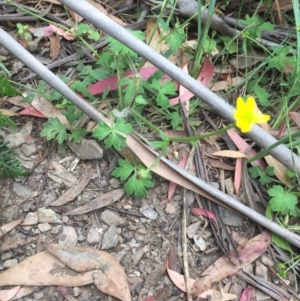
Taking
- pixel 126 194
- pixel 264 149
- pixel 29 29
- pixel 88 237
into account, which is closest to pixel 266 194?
pixel 264 149

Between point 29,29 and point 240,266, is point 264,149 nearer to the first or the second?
point 240,266

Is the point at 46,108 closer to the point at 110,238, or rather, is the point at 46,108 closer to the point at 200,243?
the point at 110,238

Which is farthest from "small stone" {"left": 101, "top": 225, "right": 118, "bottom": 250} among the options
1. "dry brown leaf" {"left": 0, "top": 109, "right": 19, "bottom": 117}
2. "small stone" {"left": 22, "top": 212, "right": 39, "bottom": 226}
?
"dry brown leaf" {"left": 0, "top": 109, "right": 19, "bottom": 117}

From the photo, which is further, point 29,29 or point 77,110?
point 29,29

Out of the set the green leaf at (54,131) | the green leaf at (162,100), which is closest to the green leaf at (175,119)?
the green leaf at (162,100)

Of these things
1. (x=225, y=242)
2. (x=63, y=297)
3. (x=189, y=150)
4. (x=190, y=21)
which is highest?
(x=190, y=21)

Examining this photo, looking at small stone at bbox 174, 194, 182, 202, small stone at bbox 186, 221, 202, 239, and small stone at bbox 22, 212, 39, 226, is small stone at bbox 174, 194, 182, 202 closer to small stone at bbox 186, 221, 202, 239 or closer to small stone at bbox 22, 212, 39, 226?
small stone at bbox 186, 221, 202, 239

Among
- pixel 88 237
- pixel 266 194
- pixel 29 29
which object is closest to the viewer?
pixel 88 237
